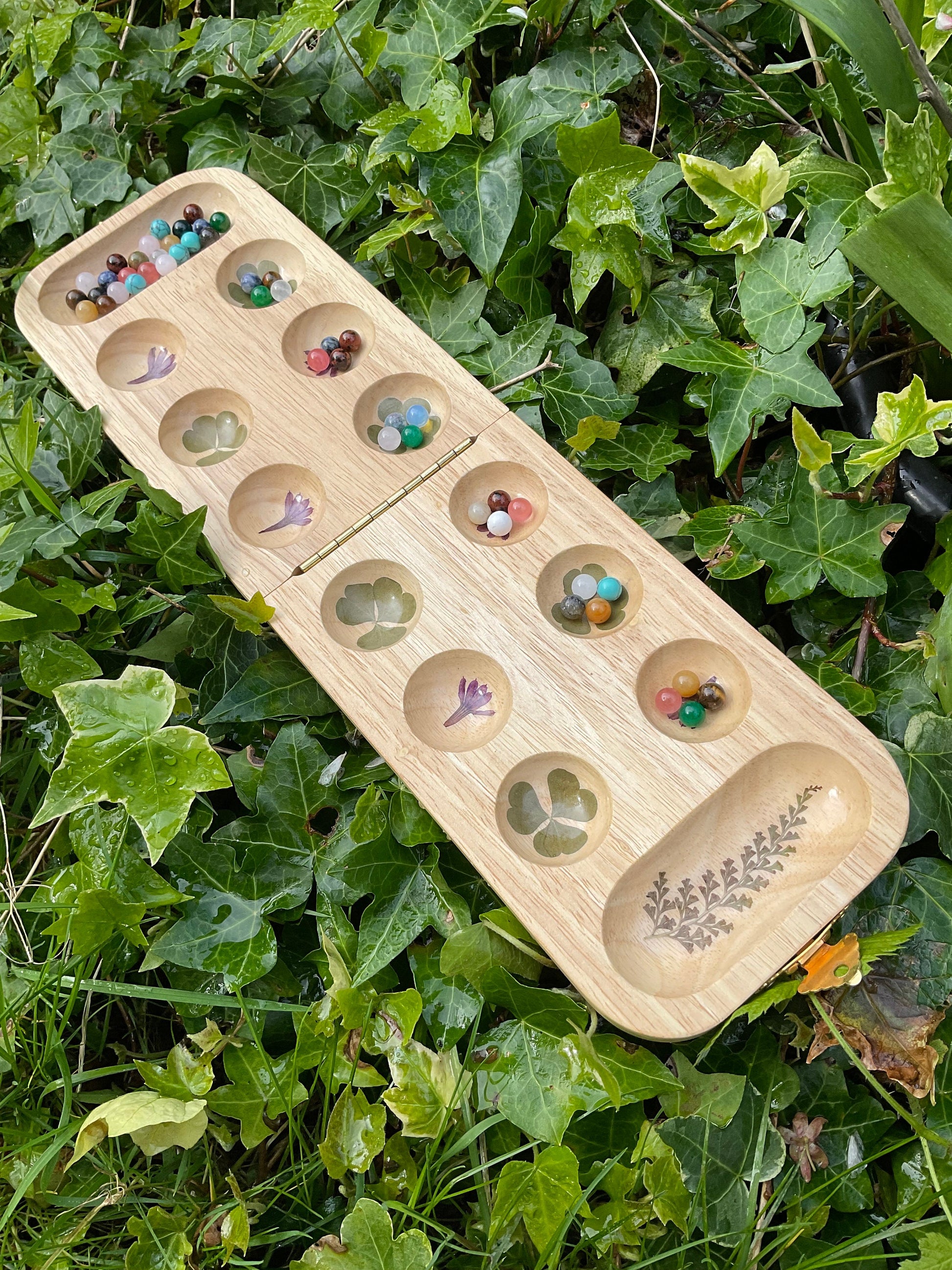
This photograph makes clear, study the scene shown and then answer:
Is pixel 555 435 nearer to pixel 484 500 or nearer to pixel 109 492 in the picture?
pixel 484 500

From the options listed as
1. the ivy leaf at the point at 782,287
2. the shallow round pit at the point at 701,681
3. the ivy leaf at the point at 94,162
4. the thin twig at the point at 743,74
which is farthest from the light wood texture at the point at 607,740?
the ivy leaf at the point at 94,162

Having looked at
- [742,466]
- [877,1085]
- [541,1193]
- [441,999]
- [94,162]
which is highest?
[94,162]

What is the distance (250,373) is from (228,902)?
563 millimetres

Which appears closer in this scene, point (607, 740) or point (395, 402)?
point (607, 740)

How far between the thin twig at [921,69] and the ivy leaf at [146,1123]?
1.01 metres

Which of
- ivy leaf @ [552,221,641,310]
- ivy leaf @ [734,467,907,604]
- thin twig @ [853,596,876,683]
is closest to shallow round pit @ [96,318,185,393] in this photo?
ivy leaf @ [552,221,641,310]

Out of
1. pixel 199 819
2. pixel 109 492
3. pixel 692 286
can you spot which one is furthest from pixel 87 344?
pixel 692 286

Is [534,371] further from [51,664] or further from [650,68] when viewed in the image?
[51,664]

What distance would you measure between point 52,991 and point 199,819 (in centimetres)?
20

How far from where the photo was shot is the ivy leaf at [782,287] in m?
0.83

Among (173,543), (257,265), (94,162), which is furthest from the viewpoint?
(94,162)

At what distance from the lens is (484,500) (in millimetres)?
954

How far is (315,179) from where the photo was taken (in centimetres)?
115

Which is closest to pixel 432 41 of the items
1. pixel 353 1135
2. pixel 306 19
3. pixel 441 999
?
pixel 306 19
